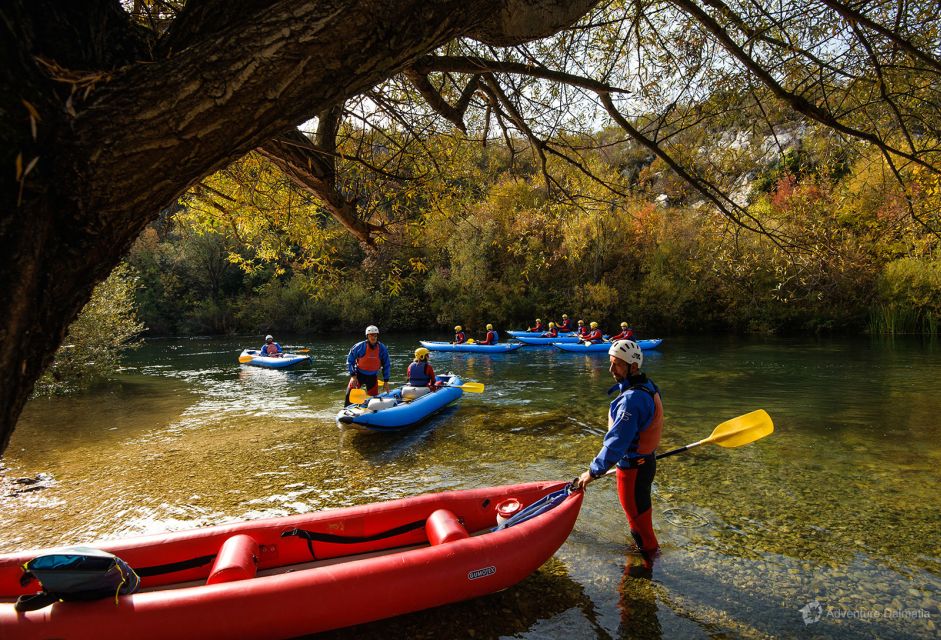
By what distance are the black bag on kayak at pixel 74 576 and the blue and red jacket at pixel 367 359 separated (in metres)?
6.38

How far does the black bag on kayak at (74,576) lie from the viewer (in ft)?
8.86

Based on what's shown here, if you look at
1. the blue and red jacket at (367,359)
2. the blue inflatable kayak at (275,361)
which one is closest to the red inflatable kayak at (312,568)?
the blue and red jacket at (367,359)

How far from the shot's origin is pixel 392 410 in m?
8.27

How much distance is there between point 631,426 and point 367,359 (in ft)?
20.3

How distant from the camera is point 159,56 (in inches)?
70.1

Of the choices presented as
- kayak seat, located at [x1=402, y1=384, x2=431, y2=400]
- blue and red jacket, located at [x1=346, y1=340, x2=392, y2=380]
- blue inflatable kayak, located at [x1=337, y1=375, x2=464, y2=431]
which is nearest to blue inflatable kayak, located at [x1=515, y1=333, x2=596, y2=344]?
kayak seat, located at [x1=402, y1=384, x2=431, y2=400]

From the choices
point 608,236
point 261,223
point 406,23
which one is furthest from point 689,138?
point 608,236

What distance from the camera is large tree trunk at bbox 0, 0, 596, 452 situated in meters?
1.43

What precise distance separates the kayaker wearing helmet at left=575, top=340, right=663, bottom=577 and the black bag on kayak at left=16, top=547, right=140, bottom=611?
3037 millimetres

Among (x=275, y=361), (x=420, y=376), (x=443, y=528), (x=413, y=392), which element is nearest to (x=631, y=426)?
(x=443, y=528)

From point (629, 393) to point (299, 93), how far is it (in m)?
3.10

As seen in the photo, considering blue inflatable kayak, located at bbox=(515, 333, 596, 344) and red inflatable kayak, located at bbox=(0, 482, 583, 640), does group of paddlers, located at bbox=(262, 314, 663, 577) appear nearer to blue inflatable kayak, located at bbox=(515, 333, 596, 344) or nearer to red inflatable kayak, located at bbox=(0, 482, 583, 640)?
red inflatable kayak, located at bbox=(0, 482, 583, 640)

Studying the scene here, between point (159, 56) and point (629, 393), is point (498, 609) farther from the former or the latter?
point (159, 56)

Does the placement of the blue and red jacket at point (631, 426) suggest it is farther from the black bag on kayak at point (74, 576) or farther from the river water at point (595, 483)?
the black bag on kayak at point (74, 576)
